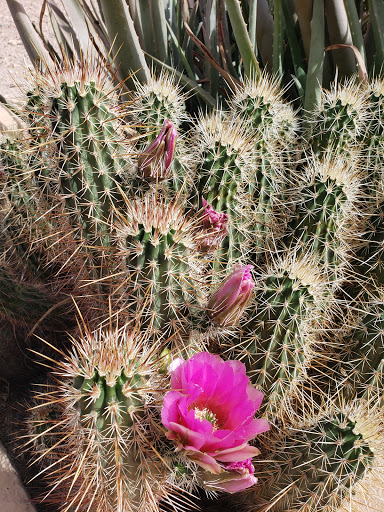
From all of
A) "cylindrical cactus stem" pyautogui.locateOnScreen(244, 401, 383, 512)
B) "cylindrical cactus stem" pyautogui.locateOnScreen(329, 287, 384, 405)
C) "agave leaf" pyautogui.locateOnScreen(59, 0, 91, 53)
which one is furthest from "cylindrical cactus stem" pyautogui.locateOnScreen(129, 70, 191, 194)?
"agave leaf" pyautogui.locateOnScreen(59, 0, 91, 53)

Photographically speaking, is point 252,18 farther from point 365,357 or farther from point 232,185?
point 365,357

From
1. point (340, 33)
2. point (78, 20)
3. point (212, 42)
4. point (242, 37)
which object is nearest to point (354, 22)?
point (340, 33)

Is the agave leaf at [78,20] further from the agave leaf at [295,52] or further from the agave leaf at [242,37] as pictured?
the agave leaf at [295,52]

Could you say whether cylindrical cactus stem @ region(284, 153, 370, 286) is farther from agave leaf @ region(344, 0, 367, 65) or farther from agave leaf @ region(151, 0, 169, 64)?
agave leaf @ region(151, 0, 169, 64)

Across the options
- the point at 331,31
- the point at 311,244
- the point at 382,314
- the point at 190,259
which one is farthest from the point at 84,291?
the point at 331,31

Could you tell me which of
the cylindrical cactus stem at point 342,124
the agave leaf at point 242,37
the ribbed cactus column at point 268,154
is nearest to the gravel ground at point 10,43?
the agave leaf at point 242,37

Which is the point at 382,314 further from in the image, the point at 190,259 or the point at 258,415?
the point at 190,259
